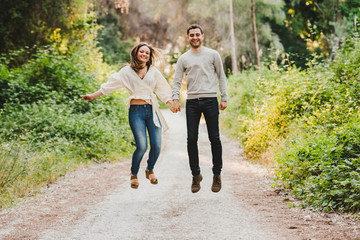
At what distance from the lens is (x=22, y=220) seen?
6027 mm

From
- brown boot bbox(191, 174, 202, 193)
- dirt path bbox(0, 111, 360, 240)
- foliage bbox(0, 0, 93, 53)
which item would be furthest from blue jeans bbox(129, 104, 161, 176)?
foliage bbox(0, 0, 93, 53)

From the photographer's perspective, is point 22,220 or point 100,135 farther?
point 100,135

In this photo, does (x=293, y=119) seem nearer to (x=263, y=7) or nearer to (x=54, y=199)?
(x=54, y=199)

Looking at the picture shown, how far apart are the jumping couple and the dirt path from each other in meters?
0.63

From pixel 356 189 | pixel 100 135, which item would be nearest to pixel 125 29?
pixel 100 135

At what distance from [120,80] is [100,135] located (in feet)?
21.4

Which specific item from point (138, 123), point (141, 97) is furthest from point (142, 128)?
point (141, 97)

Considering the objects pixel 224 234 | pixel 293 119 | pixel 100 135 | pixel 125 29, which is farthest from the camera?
pixel 125 29

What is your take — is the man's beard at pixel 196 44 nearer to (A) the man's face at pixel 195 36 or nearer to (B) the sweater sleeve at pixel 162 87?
(A) the man's face at pixel 195 36

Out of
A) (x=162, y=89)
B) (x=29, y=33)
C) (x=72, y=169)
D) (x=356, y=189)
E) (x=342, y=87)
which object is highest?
(x=29, y=33)

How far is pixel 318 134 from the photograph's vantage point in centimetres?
766

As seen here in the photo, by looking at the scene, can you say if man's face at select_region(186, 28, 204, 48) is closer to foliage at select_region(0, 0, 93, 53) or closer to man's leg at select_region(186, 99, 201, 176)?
man's leg at select_region(186, 99, 201, 176)

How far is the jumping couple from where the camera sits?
18.3 feet

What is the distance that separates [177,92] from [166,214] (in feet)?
6.51
